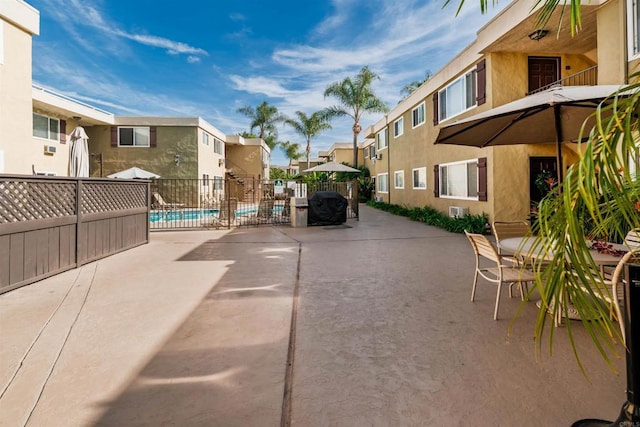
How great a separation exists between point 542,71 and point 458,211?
462 cm

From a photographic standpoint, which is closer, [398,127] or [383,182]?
[398,127]

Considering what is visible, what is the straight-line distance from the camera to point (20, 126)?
10180 millimetres

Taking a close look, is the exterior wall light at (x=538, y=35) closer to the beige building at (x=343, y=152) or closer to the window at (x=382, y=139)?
the window at (x=382, y=139)

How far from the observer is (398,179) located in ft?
59.1

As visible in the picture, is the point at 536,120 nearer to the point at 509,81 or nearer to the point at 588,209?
the point at 588,209

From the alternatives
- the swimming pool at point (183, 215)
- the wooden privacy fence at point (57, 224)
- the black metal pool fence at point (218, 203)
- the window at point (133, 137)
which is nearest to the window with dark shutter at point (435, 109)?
the black metal pool fence at point (218, 203)

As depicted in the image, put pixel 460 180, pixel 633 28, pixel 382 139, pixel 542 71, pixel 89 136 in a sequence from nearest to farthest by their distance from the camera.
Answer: pixel 633 28 → pixel 542 71 → pixel 460 180 → pixel 89 136 → pixel 382 139

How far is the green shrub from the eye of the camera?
31.6ft

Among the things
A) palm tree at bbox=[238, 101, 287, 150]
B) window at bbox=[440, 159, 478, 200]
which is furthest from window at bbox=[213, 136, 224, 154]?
window at bbox=[440, 159, 478, 200]

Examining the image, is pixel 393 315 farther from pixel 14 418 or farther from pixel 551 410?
pixel 14 418

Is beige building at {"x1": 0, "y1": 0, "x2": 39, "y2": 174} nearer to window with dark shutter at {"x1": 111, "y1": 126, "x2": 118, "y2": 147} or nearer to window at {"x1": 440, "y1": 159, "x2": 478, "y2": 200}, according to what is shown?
window with dark shutter at {"x1": 111, "y1": 126, "x2": 118, "y2": 147}

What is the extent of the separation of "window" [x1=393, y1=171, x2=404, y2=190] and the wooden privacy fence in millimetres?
12954

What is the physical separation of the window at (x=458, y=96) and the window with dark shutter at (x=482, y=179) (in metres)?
1.90

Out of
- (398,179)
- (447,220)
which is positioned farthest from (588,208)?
(398,179)
